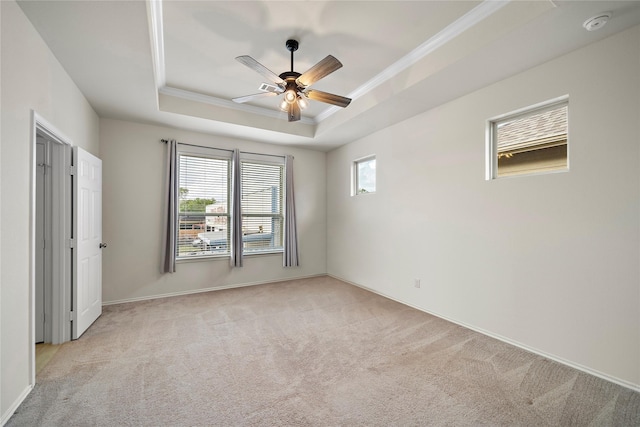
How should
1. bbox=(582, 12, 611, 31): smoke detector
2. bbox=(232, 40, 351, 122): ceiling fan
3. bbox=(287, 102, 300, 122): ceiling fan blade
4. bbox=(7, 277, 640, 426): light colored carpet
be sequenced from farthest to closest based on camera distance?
bbox=(287, 102, 300, 122): ceiling fan blade → bbox=(232, 40, 351, 122): ceiling fan → bbox=(582, 12, 611, 31): smoke detector → bbox=(7, 277, 640, 426): light colored carpet

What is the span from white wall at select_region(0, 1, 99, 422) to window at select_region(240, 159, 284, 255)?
308 cm

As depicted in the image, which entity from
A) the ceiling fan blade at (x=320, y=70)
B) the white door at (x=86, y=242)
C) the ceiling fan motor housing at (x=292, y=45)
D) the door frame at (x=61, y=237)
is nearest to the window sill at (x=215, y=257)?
the white door at (x=86, y=242)

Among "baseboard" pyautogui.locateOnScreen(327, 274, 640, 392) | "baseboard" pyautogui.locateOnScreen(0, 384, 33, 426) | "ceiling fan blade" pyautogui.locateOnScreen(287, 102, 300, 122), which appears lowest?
"baseboard" pyautogui.locateOnScreen(327, 274, 640, 392)

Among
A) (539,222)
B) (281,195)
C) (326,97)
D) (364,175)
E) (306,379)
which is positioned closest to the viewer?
(306,379)

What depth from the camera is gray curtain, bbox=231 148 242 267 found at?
482cm

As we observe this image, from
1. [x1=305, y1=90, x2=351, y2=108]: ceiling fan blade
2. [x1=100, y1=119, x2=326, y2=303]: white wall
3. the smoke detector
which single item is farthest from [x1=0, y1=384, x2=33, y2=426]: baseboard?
the smoke detector

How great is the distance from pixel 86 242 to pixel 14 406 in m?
1.70

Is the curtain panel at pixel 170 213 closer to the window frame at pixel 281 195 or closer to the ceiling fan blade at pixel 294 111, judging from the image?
the window frame at pixel 281 195

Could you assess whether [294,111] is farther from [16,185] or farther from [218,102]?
[16,185]

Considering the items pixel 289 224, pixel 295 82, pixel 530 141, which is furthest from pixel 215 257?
pixel 530 141

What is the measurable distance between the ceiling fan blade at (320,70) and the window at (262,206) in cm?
276

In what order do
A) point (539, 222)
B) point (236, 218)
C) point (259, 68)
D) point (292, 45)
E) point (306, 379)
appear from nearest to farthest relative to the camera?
1. point (306, 379)
2. point (259, 68)
3. point (539, 222)
4. point (292, 45)
5. point (236, 218)

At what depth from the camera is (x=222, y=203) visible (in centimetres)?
489

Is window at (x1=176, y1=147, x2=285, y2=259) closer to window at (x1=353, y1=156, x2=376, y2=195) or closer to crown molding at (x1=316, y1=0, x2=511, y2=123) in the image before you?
window at (x1=353, y1=156, x2=376, y2=195)
